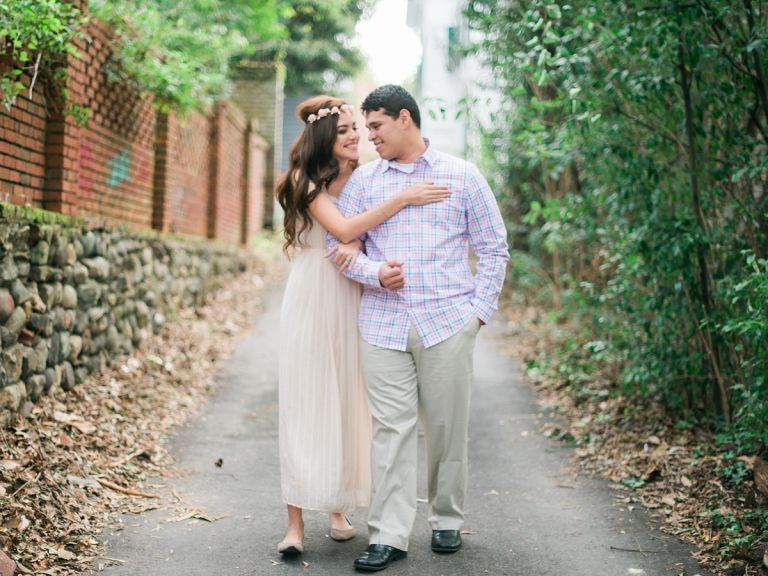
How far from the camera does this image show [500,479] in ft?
18.7

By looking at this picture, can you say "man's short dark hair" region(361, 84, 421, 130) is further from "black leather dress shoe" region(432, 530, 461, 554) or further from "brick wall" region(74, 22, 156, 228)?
"brick wall" region(74, 22, 156, 228)

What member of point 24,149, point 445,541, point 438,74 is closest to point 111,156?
point 24,149

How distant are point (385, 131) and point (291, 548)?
2.11m

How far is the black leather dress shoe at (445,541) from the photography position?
14.0ft

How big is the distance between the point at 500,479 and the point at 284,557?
2.00 m

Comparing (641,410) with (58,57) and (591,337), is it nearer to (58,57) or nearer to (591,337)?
(591,337)

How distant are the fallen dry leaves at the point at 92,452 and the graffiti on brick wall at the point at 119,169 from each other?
1617 millimetres

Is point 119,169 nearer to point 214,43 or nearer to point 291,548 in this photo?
point 214,43

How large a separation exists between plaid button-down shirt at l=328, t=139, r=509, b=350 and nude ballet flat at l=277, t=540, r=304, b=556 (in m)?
1.06

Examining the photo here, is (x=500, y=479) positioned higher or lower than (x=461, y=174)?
lower

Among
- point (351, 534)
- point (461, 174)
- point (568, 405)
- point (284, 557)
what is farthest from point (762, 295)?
point (568, 405)

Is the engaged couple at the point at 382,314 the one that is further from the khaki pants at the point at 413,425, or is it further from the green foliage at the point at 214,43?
the green foliage at the point at 214,43

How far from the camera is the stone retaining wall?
5254 mm

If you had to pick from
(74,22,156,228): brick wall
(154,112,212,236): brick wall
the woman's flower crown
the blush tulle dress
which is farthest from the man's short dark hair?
(154,112,212,236): brick wall
